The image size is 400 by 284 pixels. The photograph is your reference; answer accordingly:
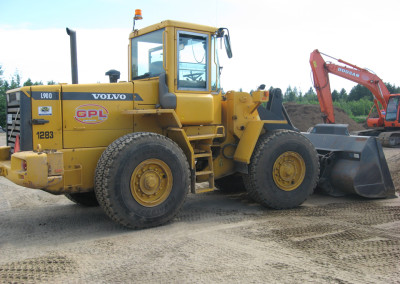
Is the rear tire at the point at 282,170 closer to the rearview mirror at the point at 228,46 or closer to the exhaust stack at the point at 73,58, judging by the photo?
the rearview mirror at the point at 228,46

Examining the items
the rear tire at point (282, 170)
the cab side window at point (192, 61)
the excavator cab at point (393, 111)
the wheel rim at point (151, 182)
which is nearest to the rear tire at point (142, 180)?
the wheel rim at point (151, 182)

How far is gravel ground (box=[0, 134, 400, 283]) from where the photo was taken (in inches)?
148

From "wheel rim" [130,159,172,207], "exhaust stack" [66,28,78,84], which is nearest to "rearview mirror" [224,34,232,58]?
"wheel rim" [130,159,172,207]

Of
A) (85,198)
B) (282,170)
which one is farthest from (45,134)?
(282,170)

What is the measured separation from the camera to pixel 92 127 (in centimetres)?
546

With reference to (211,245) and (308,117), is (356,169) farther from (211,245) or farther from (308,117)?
(308,117)

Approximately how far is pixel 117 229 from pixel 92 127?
1.39 m

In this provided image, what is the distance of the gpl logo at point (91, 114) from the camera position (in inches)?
212

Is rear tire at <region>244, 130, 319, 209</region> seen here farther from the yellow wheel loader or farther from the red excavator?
the red excavator

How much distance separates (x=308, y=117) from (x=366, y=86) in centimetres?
803

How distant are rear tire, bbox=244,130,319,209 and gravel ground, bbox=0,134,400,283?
23 centimetres

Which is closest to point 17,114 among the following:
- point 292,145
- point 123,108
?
point 123,108

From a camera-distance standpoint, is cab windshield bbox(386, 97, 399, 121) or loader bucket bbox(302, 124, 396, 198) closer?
loader bucket bbox(302, 124, 396, 198)

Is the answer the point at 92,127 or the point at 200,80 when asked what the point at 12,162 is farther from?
the point at 200,80
